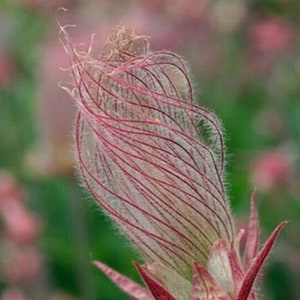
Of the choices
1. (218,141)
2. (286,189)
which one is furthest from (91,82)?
(286,189)

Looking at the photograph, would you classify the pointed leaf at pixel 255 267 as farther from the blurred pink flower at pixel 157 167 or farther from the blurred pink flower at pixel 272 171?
the blurred pink flower at pixel 272 171

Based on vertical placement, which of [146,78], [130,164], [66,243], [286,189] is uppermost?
[146,78]

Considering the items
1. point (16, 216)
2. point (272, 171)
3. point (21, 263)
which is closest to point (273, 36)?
point (272, 171)

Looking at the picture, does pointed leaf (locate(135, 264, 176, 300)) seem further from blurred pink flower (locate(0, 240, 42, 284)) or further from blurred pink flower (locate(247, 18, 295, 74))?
blurred pink flower (locate(247, 18, 295, 74))

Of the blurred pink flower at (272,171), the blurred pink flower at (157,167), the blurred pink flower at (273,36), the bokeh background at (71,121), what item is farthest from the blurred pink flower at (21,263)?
the blurred pink flower at (157,167)

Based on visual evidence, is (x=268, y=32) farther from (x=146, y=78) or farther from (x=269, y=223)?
(x=146, y=78)

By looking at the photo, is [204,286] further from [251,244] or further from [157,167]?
[157,167]

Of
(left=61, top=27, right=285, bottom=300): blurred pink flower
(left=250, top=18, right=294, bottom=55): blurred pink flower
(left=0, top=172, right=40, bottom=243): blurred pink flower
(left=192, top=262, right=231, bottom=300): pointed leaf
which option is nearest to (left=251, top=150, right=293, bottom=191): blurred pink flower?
(left=250, top=18, right=294, bottom=55): blurred pink flower
